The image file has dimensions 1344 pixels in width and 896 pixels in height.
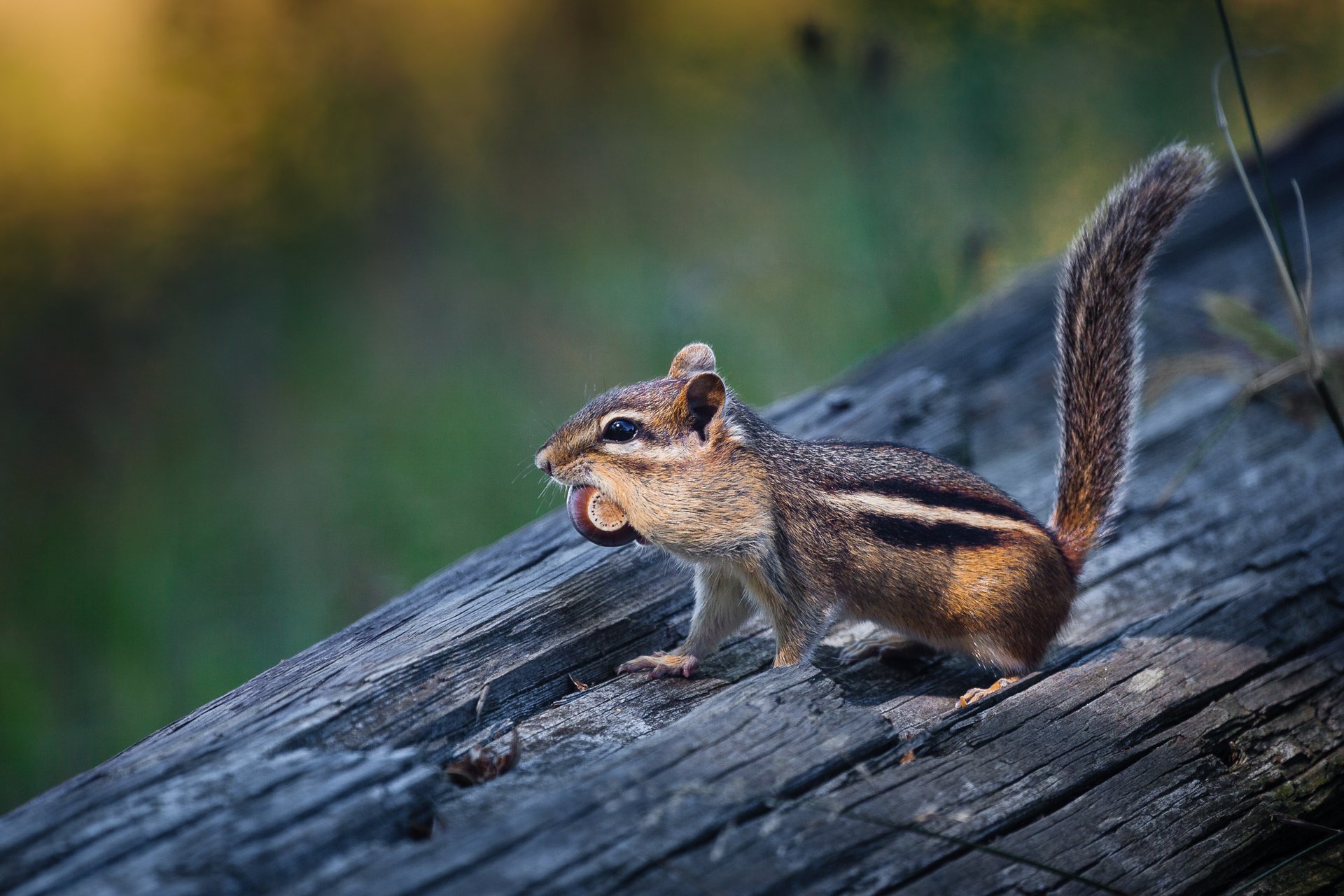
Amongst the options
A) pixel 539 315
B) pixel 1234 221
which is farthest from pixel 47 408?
pixel 1234 221

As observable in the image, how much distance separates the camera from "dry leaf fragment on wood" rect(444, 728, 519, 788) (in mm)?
1792

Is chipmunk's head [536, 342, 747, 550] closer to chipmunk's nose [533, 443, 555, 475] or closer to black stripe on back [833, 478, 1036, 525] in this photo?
chipmunk's nose [533, 443, 555, 475]

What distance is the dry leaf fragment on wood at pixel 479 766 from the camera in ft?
5.88

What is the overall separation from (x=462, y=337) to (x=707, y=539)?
356 centimetres

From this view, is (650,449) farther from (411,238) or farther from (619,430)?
(411,238)

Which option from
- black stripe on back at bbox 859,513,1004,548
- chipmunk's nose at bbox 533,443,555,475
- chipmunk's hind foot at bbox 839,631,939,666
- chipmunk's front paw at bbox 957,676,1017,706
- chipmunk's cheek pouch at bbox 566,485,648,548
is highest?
chipmunk's nose at bbox 533,443,555,475

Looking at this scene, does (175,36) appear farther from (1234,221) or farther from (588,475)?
(1234,221)

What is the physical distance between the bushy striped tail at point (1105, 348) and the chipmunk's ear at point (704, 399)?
2.99 feet

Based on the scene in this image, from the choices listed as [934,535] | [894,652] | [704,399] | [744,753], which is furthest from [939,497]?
[744,753]

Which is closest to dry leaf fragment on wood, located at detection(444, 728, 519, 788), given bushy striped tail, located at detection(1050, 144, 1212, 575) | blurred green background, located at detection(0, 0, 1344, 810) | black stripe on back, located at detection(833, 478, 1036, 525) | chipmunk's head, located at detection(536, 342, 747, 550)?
chipmunk's head, located at detection(536, 342, 747, 550)

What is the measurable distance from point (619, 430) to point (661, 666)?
55 cm

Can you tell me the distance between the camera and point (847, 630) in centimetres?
265

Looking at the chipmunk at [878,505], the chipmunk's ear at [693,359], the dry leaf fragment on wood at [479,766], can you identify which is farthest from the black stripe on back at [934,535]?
the dry leaf fragment on wood at [479,766]

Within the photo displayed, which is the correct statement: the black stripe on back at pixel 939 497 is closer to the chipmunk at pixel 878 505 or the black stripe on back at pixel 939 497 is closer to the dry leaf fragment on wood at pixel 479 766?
the chipmunk at pixel 878 505
